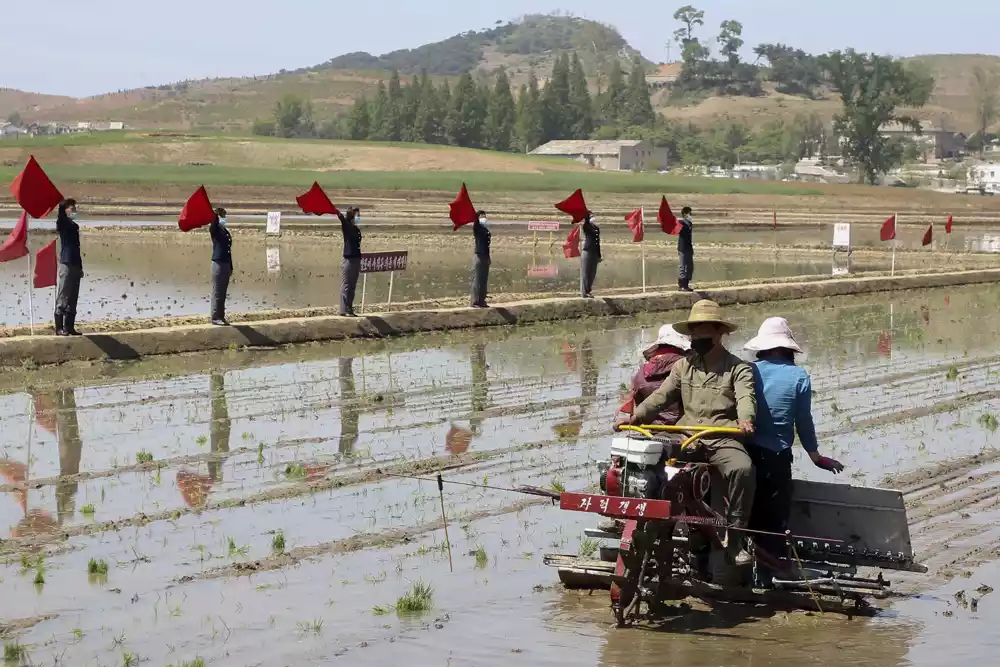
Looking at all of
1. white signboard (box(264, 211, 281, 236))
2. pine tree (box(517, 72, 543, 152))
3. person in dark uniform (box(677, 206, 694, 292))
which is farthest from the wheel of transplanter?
pine tree (box(517, 72, 543, 152))

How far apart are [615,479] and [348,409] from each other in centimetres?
723

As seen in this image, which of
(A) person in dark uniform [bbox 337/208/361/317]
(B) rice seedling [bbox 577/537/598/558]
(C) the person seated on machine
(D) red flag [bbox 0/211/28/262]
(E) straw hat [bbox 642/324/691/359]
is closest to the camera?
(C) the person seated on machine

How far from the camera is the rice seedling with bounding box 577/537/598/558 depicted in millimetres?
9664

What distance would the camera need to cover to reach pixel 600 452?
12.9 m

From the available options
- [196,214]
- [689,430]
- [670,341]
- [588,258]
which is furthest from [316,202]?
[689,430]

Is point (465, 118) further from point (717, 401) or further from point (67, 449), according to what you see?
point (717, 401)

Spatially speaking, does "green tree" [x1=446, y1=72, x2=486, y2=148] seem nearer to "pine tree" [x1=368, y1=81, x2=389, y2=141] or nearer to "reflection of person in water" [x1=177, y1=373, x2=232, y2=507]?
"pine tree" [x1=368, y1=81, x2=389, y2=141]

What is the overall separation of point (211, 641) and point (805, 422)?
137 inches

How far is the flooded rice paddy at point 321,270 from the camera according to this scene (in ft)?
87.8

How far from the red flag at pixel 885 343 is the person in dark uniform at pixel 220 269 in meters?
8.95

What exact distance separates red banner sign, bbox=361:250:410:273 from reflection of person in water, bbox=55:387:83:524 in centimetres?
690

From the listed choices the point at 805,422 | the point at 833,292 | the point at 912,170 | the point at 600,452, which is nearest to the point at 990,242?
the point at 833,292

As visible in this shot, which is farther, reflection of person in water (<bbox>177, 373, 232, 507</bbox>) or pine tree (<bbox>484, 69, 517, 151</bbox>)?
pine tree (<bbox>484, 69, 517, 151</bbox>)

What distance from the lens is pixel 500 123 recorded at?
166 metres
